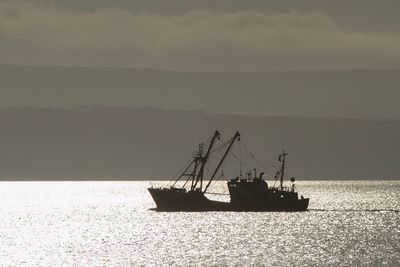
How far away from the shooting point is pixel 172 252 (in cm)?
17162

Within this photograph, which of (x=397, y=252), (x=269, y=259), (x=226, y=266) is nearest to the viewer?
(x=226, y=266)

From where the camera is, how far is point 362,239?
650 feet

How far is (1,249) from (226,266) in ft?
150

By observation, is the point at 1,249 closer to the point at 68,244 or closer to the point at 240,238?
the point at 68,244

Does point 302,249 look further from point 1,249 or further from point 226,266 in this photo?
point 1,249

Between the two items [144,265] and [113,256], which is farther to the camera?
[113,256]

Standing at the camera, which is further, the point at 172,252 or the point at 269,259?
the point at 172,252

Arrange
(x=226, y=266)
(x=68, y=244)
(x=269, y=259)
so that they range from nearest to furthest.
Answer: (x=226, y=266) < (x=269, y=259) < (x=68, y=244)

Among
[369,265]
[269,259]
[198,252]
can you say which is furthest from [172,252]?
[369,265]

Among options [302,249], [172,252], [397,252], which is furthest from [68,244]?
[397,252]

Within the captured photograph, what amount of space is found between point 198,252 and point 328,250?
820 inches

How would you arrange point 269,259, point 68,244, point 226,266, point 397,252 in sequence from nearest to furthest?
point 226,266
point 269,259
point 397,252
point 68,244

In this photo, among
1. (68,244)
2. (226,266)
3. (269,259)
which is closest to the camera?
(226,266)

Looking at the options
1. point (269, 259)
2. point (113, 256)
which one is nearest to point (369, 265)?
point (269, 259)
